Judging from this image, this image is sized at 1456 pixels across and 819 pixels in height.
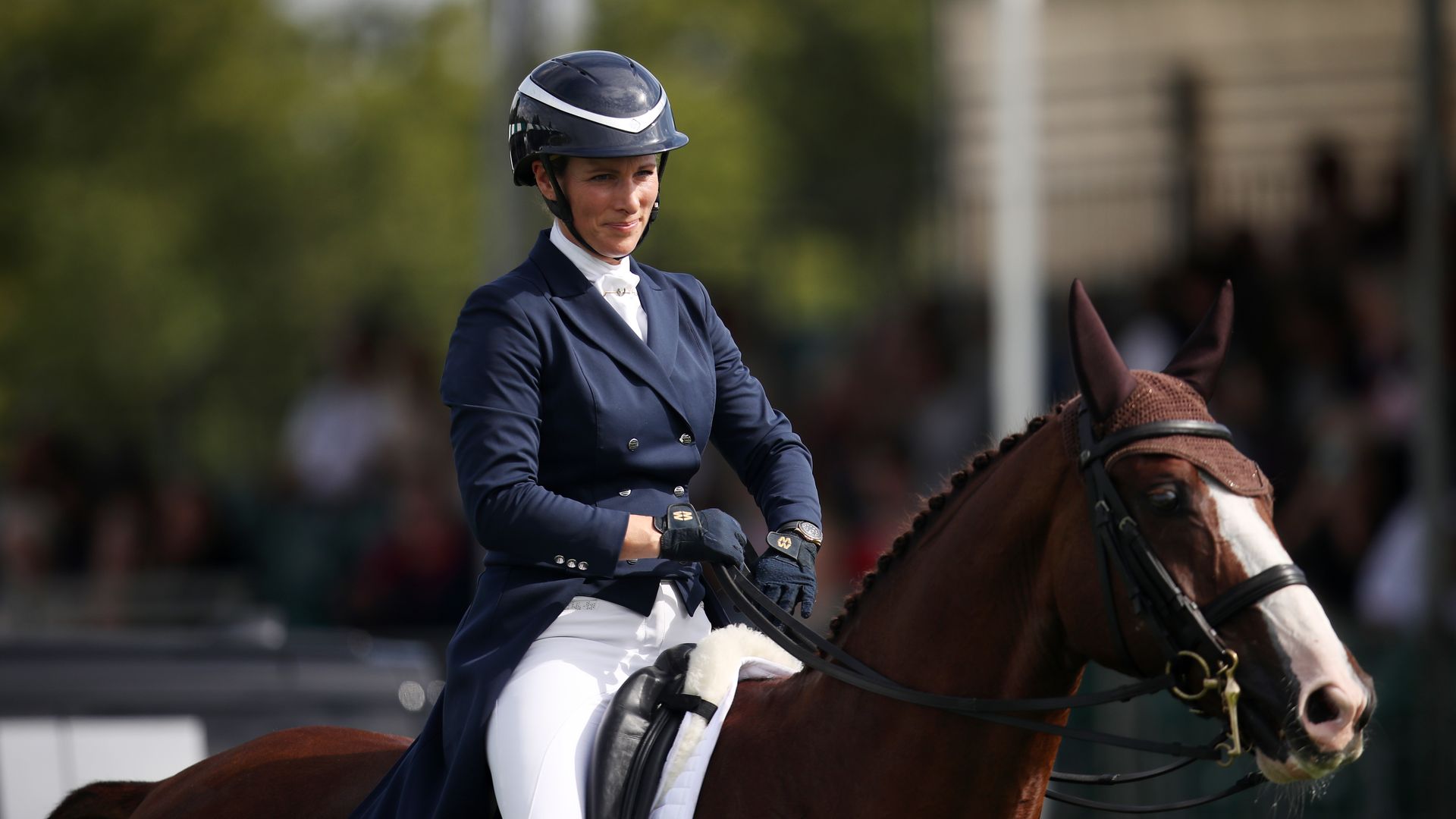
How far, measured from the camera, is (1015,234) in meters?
10.8

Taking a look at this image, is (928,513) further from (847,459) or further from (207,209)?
(207,209)

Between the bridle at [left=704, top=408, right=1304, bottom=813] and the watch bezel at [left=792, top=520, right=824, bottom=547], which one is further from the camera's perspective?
the watch bezel at [left=792, top=520, right=824, bottom=547]

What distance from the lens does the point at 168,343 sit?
2912 cm

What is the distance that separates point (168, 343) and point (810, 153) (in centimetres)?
2135

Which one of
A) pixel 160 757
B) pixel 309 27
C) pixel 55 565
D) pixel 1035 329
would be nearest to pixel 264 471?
pixel 55 565

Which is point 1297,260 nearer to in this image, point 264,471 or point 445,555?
point 445,555

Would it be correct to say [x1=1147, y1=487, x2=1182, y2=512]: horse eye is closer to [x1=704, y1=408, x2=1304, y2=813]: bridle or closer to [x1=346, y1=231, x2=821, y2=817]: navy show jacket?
[x1=704, y1=408, x2=1304, y2=813]: bridle

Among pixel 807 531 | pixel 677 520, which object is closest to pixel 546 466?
pixel 677 520

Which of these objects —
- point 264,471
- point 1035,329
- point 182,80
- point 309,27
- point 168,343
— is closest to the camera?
point 1035,329

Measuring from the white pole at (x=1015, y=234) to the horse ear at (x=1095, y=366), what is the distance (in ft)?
23.1

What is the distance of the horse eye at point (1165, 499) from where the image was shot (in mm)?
3283

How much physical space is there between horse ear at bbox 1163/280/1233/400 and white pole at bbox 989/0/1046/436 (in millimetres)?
6835

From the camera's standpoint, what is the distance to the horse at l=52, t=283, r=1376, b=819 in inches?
125

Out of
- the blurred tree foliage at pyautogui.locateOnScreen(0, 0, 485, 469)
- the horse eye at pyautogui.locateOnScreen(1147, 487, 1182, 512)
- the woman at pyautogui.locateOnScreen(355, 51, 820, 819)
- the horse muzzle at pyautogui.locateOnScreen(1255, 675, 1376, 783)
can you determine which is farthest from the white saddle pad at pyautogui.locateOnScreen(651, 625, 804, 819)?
the blurred tree foliage at pyautogui.locateOnScreen(0, 0, 485, 469)
